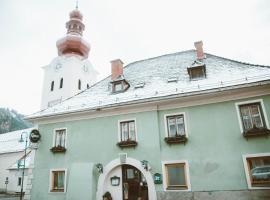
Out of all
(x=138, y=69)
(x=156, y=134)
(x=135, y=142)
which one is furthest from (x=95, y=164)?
(x=138, y=69)

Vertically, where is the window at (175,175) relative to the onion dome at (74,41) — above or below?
below

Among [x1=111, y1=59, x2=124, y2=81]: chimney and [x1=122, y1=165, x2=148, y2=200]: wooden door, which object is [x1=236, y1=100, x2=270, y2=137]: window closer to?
[x1=122, y1=165, x2=148, y2=200]: wooden door

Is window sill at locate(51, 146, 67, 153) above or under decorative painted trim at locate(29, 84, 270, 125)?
under

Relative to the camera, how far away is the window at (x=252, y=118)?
11.6m

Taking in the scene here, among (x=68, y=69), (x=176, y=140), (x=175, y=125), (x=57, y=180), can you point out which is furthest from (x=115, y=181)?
(x=68, y=69)

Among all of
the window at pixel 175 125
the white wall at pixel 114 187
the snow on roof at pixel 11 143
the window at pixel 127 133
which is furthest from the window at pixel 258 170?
the snow on roof at pixel 11 143

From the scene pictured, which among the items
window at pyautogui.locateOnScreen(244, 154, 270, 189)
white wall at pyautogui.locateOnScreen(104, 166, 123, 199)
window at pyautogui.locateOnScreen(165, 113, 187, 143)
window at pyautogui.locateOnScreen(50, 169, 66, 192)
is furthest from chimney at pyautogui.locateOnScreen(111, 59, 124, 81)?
window at pyautogui.locateOnScreen(244, 154, 270, 189)

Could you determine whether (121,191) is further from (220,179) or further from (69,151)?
(220,179)

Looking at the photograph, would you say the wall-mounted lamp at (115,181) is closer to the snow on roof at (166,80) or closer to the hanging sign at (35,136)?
the snow on roof at (166,80)

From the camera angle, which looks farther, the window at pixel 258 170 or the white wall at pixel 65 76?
the white wall at pixel 65 76

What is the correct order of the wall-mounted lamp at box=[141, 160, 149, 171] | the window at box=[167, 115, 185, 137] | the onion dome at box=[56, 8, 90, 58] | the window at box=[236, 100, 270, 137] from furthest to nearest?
the onion dome at box=[56, 8, 90, 58]
the window at box=[167, 115, 185, 137]
the wall-mounted lamp at box=[141, 160, 149, 171]
the window at box=[236, 100, 270, 137]

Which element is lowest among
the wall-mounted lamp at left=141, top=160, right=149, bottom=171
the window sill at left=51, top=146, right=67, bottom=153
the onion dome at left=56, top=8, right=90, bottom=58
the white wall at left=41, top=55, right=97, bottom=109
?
the wall-mounted lamp at left=141, top=160, right=149, bottom=171

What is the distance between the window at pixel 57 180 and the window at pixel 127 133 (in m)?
4.31

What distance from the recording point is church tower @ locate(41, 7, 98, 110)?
35531 millimetres
